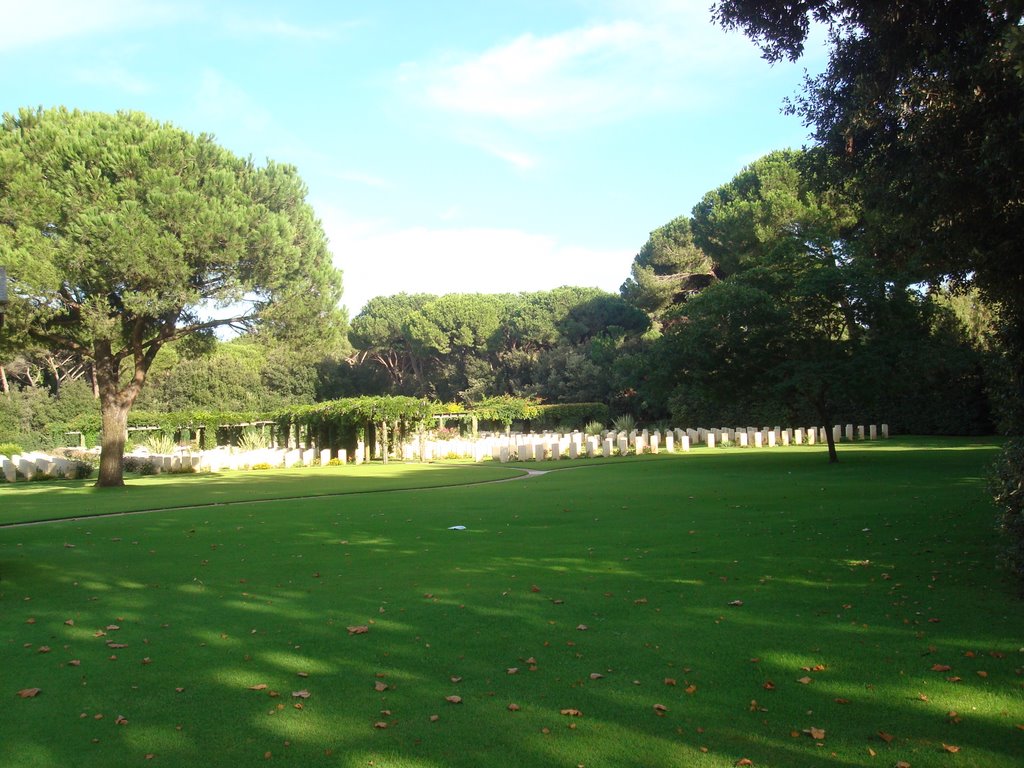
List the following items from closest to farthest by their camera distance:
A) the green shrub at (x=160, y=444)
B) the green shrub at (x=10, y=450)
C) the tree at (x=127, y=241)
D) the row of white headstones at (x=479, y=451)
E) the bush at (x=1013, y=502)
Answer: the bush at (x=1013, y=502)
the tree at (x=127, y=241)
the row of white headstones at (x=479, y=451)
the green shrub at (x=10, y=450)
the green shrub at (x=160, y=444)

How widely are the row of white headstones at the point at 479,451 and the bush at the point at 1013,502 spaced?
899 inches

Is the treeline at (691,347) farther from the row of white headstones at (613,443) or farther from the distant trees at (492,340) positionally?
the row of white headstones at (613,443)

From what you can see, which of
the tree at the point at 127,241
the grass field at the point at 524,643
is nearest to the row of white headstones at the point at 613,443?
the tree at the point at 127,241

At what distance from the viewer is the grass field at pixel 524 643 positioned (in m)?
4.11

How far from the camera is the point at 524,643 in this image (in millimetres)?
5777

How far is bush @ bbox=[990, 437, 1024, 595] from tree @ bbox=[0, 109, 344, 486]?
19.2 metres

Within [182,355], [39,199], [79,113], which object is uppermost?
[79,113]

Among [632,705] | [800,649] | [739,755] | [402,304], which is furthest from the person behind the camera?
[402,304]

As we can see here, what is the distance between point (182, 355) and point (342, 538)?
17.6 meters

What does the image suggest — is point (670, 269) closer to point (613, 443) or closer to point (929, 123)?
point (613, 443)

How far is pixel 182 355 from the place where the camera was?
85.9 feet

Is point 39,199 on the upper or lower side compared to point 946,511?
upper

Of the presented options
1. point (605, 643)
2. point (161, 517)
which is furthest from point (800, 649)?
point (161, 517)

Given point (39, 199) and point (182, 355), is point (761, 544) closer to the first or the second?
point (39, 199)
